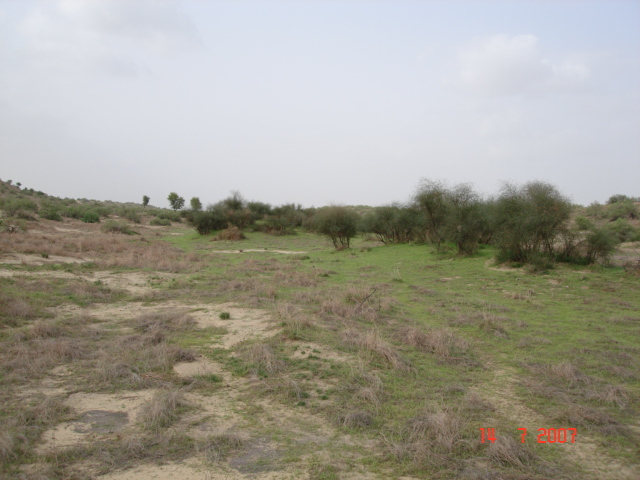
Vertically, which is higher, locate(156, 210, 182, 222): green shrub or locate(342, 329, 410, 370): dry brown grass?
locate(156, 210, 182, 222): green shrub

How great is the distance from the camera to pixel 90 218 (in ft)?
155

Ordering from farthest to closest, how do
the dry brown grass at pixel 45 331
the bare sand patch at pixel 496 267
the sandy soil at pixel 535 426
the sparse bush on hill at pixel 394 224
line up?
the sparse bush on hill at pixel 394 224 → the bare sand patch at pixel 496 267 → the dry brown grass at pixel 45 331 → the sandy soil at pixel 535 426

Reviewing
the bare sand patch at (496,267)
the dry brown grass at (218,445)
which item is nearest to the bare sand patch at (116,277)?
the dry brown grass at (218,445)

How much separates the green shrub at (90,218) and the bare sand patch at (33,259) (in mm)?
31445

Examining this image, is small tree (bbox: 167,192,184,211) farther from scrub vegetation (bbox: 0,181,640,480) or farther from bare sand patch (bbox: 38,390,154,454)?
bare sand patch (bbox: 38,390,154,454)

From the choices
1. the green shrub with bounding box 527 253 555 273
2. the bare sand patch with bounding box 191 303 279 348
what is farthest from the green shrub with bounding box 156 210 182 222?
the green shrub with bounding box 527 253 555 273

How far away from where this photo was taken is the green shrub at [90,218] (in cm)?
4669

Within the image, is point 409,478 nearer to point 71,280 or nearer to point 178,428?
point 178,428

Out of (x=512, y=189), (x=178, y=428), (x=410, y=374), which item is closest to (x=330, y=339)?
(x=410, y=374)

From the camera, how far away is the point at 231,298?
1290 centimetres
